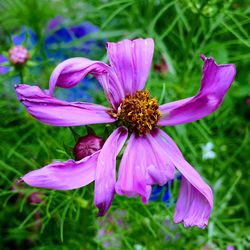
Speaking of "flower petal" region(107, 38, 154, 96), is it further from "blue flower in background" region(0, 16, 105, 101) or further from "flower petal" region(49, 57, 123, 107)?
"blue flower in background" region(0, 16, 105, 101)

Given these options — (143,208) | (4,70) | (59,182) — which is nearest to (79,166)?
(59,182)

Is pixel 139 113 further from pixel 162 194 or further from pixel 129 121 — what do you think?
pixel 162 194

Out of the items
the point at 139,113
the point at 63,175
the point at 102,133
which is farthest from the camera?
the point at 102,133

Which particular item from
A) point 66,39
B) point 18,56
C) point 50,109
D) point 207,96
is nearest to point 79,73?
point 50,109

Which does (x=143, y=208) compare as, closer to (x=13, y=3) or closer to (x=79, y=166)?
(x=79, y=166)

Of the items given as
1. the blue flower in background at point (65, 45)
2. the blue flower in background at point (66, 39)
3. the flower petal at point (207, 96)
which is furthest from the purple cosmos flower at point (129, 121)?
the blue flower in background at point (66, 39)

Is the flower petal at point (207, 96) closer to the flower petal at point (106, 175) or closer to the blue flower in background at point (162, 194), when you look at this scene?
the flower petal at point (106, 175)

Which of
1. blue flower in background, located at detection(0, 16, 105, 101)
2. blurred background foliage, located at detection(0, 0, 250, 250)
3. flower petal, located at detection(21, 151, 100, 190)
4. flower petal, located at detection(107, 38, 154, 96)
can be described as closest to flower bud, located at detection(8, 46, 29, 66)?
blurred background foliage, located at detection(0, 0, 250, 250)

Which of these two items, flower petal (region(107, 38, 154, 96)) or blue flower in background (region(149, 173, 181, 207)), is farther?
blue flower in background (region(149, 173, 181, 207))
